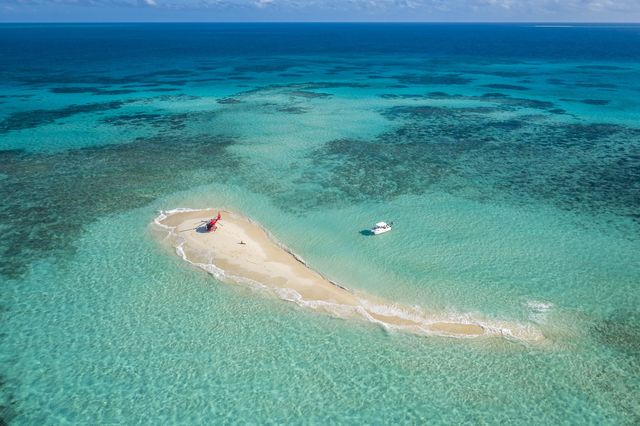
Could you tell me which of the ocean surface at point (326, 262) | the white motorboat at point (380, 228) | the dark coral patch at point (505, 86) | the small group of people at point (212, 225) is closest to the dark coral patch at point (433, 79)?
the dark coral patch at point (505, 86)

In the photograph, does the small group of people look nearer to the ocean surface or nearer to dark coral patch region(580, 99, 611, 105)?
the ocean surface

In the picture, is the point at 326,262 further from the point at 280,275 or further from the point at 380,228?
the point at 380,228

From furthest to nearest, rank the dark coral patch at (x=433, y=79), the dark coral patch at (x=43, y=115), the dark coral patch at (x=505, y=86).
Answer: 1. the dark coral patch at (x=433, y=79)
2. the dark coral patch at (x=505, y=86)
3. the dark coral patch at (x=43, y=115)

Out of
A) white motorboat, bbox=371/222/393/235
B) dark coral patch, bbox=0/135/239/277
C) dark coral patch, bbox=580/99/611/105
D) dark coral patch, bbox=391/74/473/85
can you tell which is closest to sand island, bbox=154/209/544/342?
white motorboat, bbox=371/222/393/235

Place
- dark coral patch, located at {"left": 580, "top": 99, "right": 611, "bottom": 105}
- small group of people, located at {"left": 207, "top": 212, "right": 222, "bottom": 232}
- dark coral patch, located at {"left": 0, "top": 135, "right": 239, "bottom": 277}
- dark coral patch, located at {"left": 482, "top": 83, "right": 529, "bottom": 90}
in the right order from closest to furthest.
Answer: dark coral patch, located at {"left": 0, "top": 135, "right": 239, "bottom": 277}, small group of people, located at {"left": 207, "top": 212, "right": 222, "bottom": 232}, dark coral patch, located at {"left": 580, "top": 99, "right": 611, "bottom": 105}, dark coral patch, located at {"left": 482, "top": 83, "right": 529, "bottom": 90}

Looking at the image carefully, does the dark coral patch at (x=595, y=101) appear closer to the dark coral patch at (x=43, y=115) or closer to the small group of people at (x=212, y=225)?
the small group of people at (x=212, y=225)

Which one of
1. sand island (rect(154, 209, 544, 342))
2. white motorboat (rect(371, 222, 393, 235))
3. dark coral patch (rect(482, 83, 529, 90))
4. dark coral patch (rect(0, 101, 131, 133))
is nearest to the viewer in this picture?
sand island (rect(154, 209, 544, 342))
